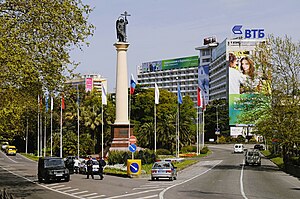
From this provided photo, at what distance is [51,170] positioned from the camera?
118 feet

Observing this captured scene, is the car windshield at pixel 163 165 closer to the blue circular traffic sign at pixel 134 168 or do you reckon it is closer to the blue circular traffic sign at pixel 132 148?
the blue circular traffic sign at pixel 132 148

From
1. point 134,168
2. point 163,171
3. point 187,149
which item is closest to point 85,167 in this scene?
point 134,168

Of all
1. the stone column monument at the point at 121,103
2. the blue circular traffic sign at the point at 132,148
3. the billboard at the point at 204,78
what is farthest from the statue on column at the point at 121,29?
the billboard at the point at 204,78

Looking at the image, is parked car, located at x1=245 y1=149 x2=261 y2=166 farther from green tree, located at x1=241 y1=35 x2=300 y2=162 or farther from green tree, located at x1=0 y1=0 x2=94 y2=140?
green tree, located at x1=0 y1=0 x2=94 y2=140

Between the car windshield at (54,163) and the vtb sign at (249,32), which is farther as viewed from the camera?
the vtb sign at (249,32)

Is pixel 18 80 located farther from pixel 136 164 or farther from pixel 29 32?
pixel 136 164

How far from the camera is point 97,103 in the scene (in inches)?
3654

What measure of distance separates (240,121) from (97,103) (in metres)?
44.2

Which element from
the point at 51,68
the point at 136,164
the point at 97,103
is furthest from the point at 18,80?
the point at 97,103

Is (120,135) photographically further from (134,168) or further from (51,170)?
(51,170)

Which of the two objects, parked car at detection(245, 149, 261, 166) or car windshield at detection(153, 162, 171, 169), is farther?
parked car at detection(245, 149, 261, 166)

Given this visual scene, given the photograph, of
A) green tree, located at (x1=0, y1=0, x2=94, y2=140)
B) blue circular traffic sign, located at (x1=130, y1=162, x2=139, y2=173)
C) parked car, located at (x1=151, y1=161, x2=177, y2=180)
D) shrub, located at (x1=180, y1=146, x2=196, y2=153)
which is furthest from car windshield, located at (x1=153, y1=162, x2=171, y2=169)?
shrub, located at (x1=180, y1=146, x2=196, y2=153)

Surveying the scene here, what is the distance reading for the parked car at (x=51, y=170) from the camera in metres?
35.8

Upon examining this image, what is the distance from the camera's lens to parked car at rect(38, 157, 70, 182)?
35.8 metres
